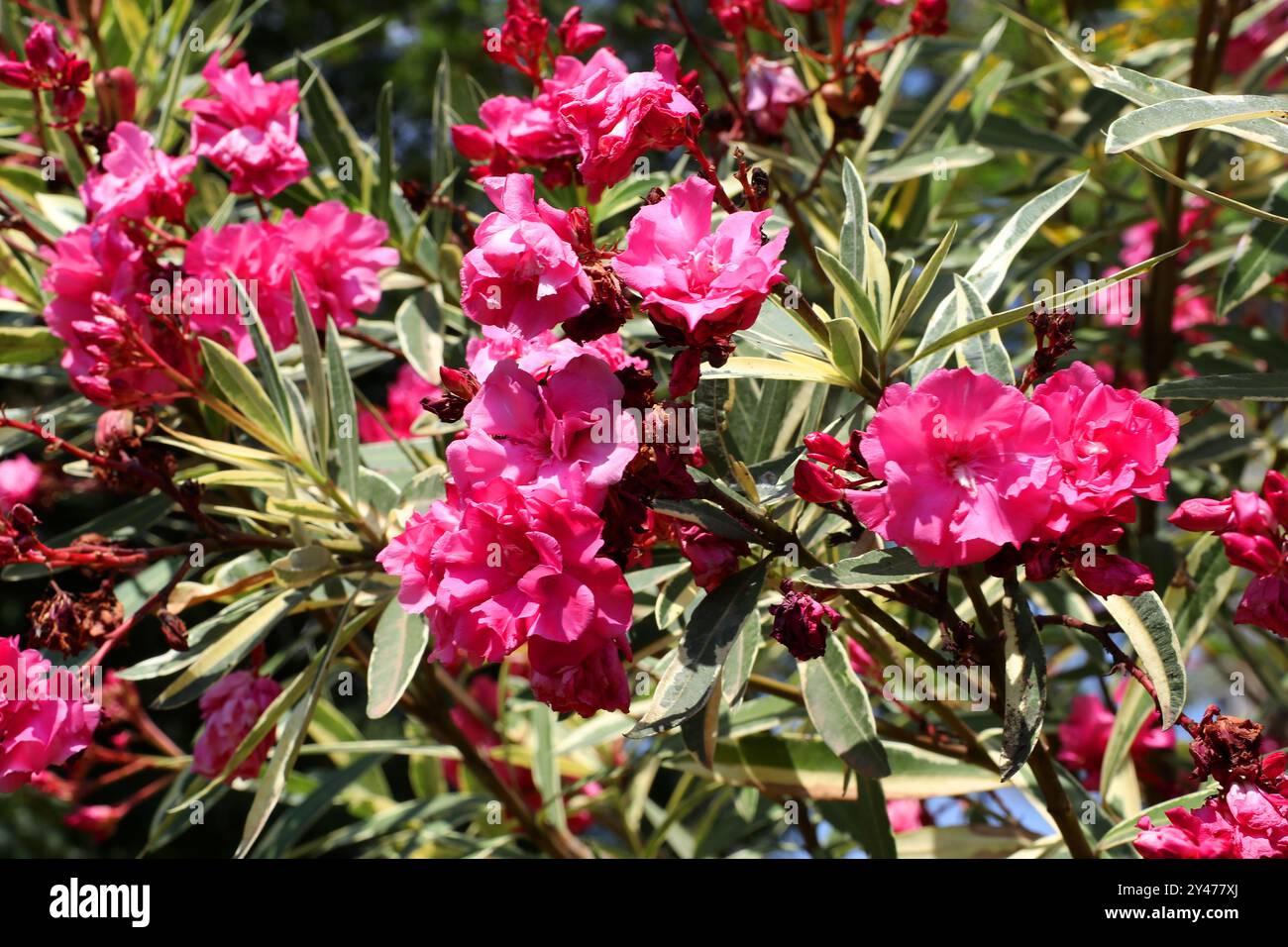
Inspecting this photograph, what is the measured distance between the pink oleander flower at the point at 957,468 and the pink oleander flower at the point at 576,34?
80cm

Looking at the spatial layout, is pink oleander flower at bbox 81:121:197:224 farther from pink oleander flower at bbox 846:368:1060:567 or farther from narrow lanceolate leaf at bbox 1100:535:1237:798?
narrow lanceolate leaf at bbox 1100:535:1237:798

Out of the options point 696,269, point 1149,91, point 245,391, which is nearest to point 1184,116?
point 1149,91

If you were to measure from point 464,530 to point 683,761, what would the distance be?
2.45ft

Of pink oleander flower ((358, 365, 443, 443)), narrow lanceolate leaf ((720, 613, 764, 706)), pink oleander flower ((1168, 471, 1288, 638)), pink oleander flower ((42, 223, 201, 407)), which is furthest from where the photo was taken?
pink oleander flower ((358, 365, 443, 443))

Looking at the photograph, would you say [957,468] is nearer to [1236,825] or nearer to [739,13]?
[1236,825]

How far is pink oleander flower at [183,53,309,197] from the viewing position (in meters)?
1.49

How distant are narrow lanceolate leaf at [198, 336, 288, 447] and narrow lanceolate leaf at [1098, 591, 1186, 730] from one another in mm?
835

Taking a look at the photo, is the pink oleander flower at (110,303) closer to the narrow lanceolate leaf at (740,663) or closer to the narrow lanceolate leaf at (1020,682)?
the narrow lanceolate leaf at (740,663)

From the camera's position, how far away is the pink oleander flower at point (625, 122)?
0.95 m

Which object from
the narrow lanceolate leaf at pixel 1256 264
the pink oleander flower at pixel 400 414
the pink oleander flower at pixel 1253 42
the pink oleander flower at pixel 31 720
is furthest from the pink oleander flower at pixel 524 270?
the pink oleander flower at pixel 1253 42

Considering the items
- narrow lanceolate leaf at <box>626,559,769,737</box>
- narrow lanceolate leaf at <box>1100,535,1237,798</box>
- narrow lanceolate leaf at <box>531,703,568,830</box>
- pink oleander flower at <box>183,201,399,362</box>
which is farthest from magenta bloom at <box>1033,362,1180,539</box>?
narrow lanceolate leaf at <box>531,703,568,830</box>

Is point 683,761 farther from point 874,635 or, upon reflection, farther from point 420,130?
point 420,130

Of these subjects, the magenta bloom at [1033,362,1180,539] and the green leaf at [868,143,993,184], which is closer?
the magenta bloom at [1033,362,1180,539]

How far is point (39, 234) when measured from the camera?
61.5 inches
